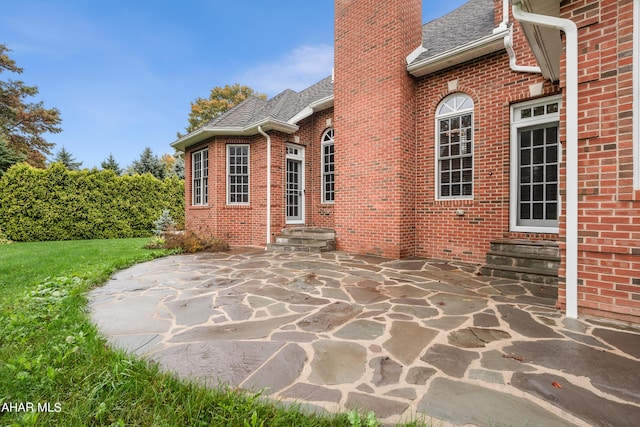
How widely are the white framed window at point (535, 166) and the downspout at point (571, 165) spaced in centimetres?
270

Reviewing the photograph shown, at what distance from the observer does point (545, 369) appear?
195 centimetres

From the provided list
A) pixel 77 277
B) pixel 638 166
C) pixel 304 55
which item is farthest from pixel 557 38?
pixel 304 55

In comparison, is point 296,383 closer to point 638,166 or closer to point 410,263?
point 638,166

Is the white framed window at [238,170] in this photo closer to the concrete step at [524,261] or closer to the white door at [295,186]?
the white door at [295,186]

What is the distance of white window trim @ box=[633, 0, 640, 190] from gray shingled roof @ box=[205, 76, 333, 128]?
6.85m

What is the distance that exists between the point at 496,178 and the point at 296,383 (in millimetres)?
5528

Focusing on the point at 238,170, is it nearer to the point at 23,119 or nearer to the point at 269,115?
the point at 269,115

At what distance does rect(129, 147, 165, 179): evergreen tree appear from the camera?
21.1 m

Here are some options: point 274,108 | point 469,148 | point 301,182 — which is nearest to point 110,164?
point 274,108

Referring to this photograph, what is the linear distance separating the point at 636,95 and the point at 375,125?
14.7ft

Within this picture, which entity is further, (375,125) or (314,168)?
(314,168)

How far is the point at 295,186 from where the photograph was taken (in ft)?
30.6

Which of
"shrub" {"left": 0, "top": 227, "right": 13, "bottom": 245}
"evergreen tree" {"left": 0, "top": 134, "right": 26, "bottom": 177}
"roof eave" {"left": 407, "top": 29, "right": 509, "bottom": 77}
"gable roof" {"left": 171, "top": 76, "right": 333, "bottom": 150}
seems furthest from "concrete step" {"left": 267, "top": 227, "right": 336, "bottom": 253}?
"evergreen tree" {"left": 0, "top": 134, "right": 26, "bottom": 177}

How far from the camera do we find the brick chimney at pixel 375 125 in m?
6.36
